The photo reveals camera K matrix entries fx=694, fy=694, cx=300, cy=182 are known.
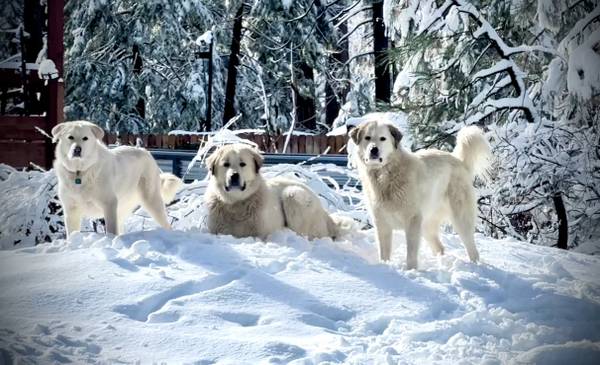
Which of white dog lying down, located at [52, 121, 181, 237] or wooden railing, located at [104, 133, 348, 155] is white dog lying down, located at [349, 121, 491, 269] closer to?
white dog lying down, located at [52, 121, 181, 237]

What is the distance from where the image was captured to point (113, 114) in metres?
25.7

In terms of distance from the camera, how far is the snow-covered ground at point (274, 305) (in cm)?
383

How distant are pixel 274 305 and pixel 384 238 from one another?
5.86 ft

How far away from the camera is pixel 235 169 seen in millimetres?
6621

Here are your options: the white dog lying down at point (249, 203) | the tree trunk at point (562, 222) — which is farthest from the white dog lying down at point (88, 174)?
the tree trunk at point (562, 222)

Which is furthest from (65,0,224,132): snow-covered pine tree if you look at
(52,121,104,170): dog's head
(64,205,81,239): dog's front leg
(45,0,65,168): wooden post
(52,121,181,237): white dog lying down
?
(64,205,81,239): dog's front leg

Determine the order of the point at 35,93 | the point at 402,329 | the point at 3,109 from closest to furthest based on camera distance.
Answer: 1. the point at 402,329
2. the point at 35,93
3. the point at 3,109

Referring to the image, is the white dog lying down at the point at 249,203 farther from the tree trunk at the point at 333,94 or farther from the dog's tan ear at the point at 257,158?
the tree trunk at the point at 333,94

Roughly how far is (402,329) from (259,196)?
283cm

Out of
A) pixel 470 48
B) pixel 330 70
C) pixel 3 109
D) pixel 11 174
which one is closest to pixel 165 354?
pixel 11 174

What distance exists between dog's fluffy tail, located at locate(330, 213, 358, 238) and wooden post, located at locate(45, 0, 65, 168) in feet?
17.7

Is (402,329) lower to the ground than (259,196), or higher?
lower

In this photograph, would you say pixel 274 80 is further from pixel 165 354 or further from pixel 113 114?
pixel 165 354

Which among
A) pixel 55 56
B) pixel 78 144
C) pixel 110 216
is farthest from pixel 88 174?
pixel 55 56
